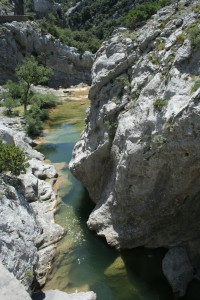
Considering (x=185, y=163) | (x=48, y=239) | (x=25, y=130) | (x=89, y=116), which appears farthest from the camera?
(x=25, y=130)

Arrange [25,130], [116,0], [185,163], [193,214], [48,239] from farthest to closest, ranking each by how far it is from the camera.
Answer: [116,0], [25,130], [48,239], [193,214], [185,163]

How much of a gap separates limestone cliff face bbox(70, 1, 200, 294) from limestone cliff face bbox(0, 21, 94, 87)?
203 feet

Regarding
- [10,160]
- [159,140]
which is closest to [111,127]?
[159,140]

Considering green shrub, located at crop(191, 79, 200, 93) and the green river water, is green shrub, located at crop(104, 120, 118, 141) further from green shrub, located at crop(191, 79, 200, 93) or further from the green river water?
the green river water

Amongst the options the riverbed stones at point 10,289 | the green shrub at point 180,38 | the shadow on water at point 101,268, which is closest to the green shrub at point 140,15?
the green shrub at point 180,38

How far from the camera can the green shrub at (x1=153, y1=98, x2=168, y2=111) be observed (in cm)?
2007

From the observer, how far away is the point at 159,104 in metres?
20.2

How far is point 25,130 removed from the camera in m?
49.2

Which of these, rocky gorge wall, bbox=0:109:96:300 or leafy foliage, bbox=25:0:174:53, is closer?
rocky gorge wall, bbox=0:109:96:300

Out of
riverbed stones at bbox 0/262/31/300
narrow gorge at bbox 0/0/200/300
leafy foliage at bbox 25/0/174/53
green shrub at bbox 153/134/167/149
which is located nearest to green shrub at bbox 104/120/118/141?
narrow gorge at bbox 0/0/200/300

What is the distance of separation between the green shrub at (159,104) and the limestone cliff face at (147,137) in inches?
2.2

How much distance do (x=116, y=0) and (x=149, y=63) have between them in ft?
433

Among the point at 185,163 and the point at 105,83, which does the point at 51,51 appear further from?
the point at 185,163

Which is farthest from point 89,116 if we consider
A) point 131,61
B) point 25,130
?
point 25,130
